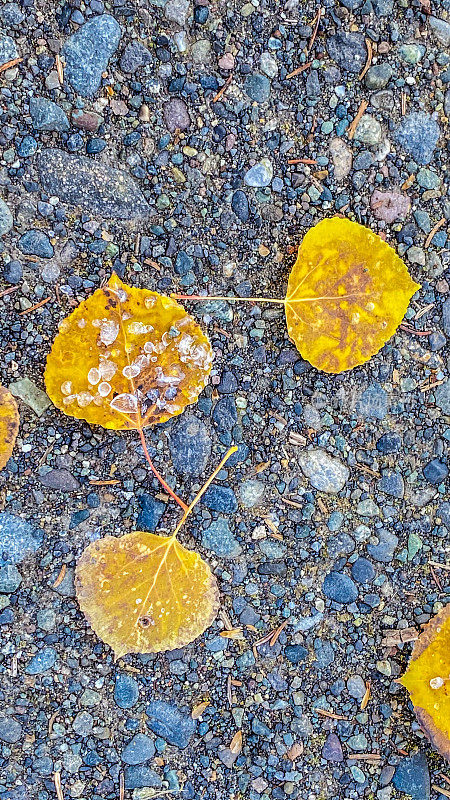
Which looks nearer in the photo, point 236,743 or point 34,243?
point 34,243

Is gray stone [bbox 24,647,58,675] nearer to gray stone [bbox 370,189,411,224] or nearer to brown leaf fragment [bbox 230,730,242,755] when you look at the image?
brown leaf fragment [bbox 230,730,242,755]

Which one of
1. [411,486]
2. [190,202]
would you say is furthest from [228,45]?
[411,486]

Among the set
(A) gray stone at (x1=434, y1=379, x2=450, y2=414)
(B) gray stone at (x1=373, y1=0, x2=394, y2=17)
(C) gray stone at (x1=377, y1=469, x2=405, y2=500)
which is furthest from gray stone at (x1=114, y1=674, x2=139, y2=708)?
(B) gray stone at (x1=373, y1=0, x2=394, y2=17)

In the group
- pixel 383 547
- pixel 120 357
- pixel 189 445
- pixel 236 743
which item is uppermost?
pixel 120 357

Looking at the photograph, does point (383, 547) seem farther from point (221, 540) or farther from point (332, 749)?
point (332, 749)

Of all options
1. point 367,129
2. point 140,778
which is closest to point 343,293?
point 367,129

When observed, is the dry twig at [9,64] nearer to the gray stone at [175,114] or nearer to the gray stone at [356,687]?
the gray stone at [175,114]

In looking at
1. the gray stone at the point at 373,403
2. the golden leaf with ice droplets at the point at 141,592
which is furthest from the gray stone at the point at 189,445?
the gray stone at the point at 373,403

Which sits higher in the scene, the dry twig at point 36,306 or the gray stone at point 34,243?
the gray stone at point 34,243
